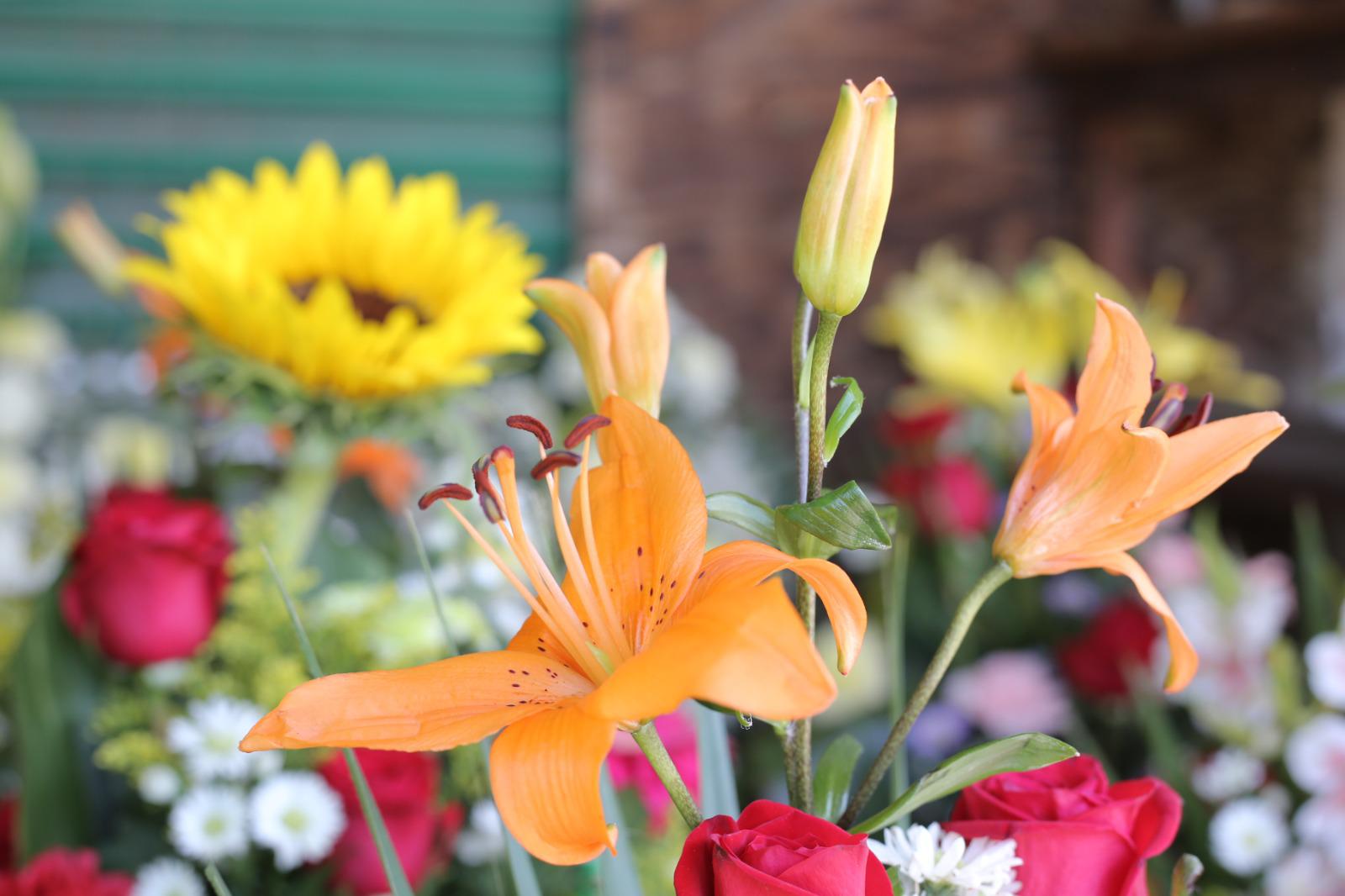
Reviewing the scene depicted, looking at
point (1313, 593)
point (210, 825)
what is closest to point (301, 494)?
point (210, 825)

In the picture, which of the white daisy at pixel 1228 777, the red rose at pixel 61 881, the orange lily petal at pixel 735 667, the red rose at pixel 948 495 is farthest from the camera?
the red rose at pixel 948 495

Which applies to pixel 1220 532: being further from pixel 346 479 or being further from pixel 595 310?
pixel 595 310

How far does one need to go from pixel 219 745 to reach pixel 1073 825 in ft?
1.34

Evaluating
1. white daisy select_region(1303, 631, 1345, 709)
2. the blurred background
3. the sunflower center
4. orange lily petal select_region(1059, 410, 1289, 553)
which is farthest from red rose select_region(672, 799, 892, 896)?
the blurred background

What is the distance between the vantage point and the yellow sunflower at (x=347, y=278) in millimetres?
619

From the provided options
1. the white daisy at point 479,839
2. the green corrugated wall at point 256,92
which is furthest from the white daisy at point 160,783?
the green corrugated wall at point 256,92

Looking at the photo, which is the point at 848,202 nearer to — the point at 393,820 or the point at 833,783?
the point at 833,783

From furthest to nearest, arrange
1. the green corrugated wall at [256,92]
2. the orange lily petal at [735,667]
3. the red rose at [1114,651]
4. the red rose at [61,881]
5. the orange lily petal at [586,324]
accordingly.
Result: the green corrugated wall at [256,92] < the red rose at [1114,651] < the red rose at [61,881] < the orange lily petal at [586,324] < the orange lily petal at [735,667]

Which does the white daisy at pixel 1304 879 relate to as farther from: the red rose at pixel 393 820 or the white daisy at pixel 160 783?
the white daisy at pixel 160 783

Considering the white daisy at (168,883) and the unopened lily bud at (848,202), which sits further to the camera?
the white daisy at (168,883)

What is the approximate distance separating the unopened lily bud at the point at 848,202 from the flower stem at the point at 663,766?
0.35 feet

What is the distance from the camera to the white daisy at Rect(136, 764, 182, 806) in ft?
1.74

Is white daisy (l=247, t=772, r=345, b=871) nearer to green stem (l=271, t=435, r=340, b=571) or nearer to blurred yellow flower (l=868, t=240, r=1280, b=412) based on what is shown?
green stem (l=271, t=435, r=340, b=571)

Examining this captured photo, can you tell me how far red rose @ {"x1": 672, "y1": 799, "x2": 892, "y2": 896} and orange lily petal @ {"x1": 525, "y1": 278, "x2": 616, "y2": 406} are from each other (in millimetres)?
118
